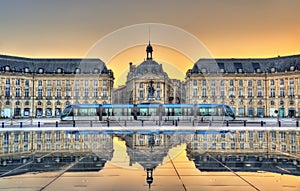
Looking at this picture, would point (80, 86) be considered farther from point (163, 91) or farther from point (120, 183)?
point (120, 183)

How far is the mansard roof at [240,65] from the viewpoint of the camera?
96.9 meters

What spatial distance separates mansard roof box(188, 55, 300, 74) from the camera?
96938mm

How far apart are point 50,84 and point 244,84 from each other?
56418mm

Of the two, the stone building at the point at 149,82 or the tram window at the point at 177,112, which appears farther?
the stone building at the point at 149,82

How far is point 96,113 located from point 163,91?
1822 inches

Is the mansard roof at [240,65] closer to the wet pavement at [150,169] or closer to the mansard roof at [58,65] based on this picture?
the mansard roof at [58,65]

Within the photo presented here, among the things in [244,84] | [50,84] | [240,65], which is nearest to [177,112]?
[244,84]

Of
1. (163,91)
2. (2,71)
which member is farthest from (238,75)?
(2,71)

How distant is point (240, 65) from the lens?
334ft

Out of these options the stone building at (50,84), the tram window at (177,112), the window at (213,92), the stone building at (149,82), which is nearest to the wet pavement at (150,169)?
the tram window at (177,112)

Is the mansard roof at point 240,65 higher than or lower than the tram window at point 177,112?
higher

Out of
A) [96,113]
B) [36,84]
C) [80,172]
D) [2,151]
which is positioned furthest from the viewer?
[36,84]

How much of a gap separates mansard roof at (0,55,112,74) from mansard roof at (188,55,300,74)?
28530 millimetres

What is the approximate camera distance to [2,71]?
89.4 m
